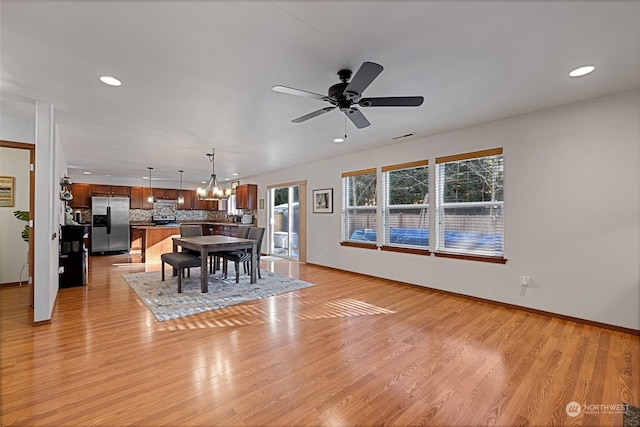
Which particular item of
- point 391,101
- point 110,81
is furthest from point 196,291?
point 391,101

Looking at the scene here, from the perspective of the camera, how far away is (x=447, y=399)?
74.0 inches

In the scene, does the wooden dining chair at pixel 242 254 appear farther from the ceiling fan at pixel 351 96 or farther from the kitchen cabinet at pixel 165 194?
the kitchen cabinet at pixel 165 194

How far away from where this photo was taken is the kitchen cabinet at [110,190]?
845cm

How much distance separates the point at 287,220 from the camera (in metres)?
7.93

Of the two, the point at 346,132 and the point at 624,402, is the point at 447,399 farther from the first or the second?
the point at 346,132

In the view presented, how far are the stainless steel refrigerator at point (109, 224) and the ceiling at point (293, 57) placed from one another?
4978 mm

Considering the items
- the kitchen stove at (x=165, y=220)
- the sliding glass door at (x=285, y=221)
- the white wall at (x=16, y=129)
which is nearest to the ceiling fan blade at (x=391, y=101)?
the white wall at (x=16, y=129)

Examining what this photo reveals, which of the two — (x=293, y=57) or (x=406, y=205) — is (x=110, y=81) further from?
(x=406, y=205)

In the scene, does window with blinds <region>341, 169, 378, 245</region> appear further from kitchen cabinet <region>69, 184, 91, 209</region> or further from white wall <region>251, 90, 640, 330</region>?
kitchen cabinet <region>69, 184, 91, 209</region>

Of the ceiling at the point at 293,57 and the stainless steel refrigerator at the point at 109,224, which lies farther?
the stainless steel refrigerator at the point at 109,224

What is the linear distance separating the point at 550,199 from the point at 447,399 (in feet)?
9.13

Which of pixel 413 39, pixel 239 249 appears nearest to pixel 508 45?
pixel 413 39

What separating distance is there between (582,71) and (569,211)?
153cm

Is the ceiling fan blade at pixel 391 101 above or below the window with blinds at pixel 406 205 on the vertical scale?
above
